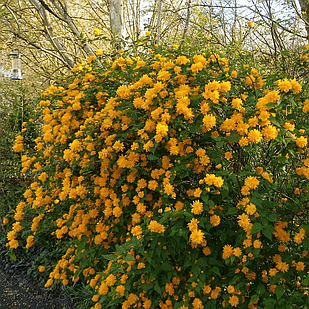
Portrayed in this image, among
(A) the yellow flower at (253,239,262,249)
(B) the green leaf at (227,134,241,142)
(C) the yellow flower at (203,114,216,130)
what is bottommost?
(A) the yellow flower at (253,239,262,249)

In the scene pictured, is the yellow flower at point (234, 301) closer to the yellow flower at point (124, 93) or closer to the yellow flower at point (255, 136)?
the yellow flower at point (255, 136)

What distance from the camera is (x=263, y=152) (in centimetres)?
217

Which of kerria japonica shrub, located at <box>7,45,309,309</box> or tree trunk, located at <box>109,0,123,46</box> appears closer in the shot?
kerria japonica shrub, located at <box>7,45,309,309</box>

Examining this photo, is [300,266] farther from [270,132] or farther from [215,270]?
[270,132]

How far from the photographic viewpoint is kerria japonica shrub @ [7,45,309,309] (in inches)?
71.7

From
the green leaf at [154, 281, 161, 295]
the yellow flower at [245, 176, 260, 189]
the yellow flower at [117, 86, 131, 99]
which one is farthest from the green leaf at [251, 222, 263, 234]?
the yellow flower at [117, 86, 131, 99]

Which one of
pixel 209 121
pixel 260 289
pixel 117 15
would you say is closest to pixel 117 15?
pixel 117 15

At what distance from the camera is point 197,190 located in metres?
1.91

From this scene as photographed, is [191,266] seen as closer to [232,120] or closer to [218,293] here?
[218,293]

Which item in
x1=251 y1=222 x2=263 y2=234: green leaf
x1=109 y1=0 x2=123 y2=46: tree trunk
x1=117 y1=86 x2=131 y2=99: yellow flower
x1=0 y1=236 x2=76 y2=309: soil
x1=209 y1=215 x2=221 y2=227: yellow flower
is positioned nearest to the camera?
x1=251 y1=222 x2=263 y2=234: green leaf

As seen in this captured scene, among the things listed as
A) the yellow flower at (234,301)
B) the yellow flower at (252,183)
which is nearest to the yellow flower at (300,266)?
the yellow flower at (234,301)

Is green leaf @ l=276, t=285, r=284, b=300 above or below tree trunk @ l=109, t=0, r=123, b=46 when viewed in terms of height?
below

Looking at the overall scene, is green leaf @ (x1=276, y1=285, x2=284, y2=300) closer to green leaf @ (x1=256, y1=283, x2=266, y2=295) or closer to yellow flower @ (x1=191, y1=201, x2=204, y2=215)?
green leaf @ (x1=256, y1=283, x2=266, y2=295)

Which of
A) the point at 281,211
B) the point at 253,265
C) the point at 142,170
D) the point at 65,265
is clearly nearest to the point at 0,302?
the point at 65,265
